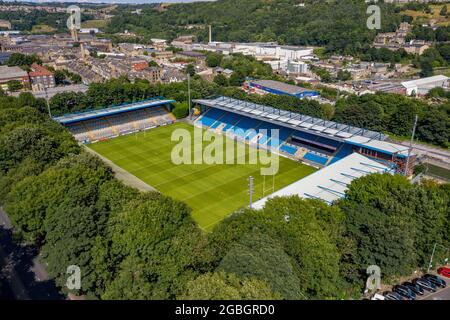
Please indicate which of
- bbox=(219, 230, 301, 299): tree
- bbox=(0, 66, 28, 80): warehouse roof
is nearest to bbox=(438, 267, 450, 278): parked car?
bbox=(219, 230, 301, 299): tree

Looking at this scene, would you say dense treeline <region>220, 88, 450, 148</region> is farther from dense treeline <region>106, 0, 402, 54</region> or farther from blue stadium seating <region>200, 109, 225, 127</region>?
dense treeline <region>106, 0, 402, 54</region>

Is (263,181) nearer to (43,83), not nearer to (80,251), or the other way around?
(80,251)

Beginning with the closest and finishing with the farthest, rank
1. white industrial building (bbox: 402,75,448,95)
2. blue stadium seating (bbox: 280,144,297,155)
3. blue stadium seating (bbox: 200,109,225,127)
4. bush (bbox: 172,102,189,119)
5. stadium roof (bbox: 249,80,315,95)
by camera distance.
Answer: blue stadium seating (bbox: 280,144,297,155), blue stadium seating (bbox: 200,109,225,127), bush (bbox: 172,102,189,119), stadium roof (bbox: 249,80,315,95), white industrial building (bbox: 402,75,448,95)

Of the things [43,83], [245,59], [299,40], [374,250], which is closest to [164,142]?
[374,250]

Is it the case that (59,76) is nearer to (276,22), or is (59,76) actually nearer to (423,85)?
(423,85)

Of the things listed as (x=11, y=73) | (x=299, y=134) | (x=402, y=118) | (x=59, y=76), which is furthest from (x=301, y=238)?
(x=11, y=73)

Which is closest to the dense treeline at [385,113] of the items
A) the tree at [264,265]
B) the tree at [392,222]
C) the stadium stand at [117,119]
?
the stadium stand at [117,119]
